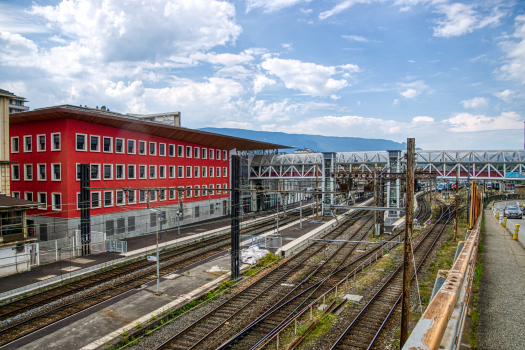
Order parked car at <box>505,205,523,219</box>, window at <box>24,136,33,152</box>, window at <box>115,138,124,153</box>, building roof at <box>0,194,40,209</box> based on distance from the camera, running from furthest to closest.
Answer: parked car at <box>505,205,523,219</box> → window at <box>115,138,124,153</box> → window at <box>24,136,33,152</box> → building roof at <box>0,194,40,209</box>

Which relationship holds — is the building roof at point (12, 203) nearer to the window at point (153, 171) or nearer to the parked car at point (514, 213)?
the window at point (153, 171)

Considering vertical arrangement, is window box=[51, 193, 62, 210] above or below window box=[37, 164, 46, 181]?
below

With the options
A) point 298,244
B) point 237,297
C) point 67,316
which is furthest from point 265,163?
point 67,316

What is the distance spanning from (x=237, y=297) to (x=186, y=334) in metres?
4.42

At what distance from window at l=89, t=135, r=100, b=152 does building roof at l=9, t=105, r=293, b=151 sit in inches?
56.3

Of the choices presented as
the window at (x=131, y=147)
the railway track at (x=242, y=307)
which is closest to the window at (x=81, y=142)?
the window at (x=131, y=147)

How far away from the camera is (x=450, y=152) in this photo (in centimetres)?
4262

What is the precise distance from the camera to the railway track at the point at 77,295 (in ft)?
46.0

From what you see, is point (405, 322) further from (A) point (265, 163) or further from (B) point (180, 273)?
(A) point (265, 163)

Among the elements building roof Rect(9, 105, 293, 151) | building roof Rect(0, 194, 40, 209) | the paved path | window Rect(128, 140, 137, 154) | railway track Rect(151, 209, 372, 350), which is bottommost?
railway track Rect(151, 209, 372, 350)

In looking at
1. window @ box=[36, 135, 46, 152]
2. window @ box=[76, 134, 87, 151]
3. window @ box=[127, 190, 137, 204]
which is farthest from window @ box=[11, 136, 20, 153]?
window @ box=[127, 190, 137, 204]

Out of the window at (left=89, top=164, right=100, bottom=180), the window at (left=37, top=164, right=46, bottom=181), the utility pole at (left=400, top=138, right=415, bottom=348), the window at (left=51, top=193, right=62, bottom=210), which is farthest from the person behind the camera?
the window at (left=89, top=164, right=100, bottom=180)

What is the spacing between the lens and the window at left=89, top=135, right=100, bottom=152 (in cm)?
2992

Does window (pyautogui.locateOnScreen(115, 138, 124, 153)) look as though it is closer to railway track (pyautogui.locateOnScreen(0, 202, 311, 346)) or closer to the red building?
the red building
